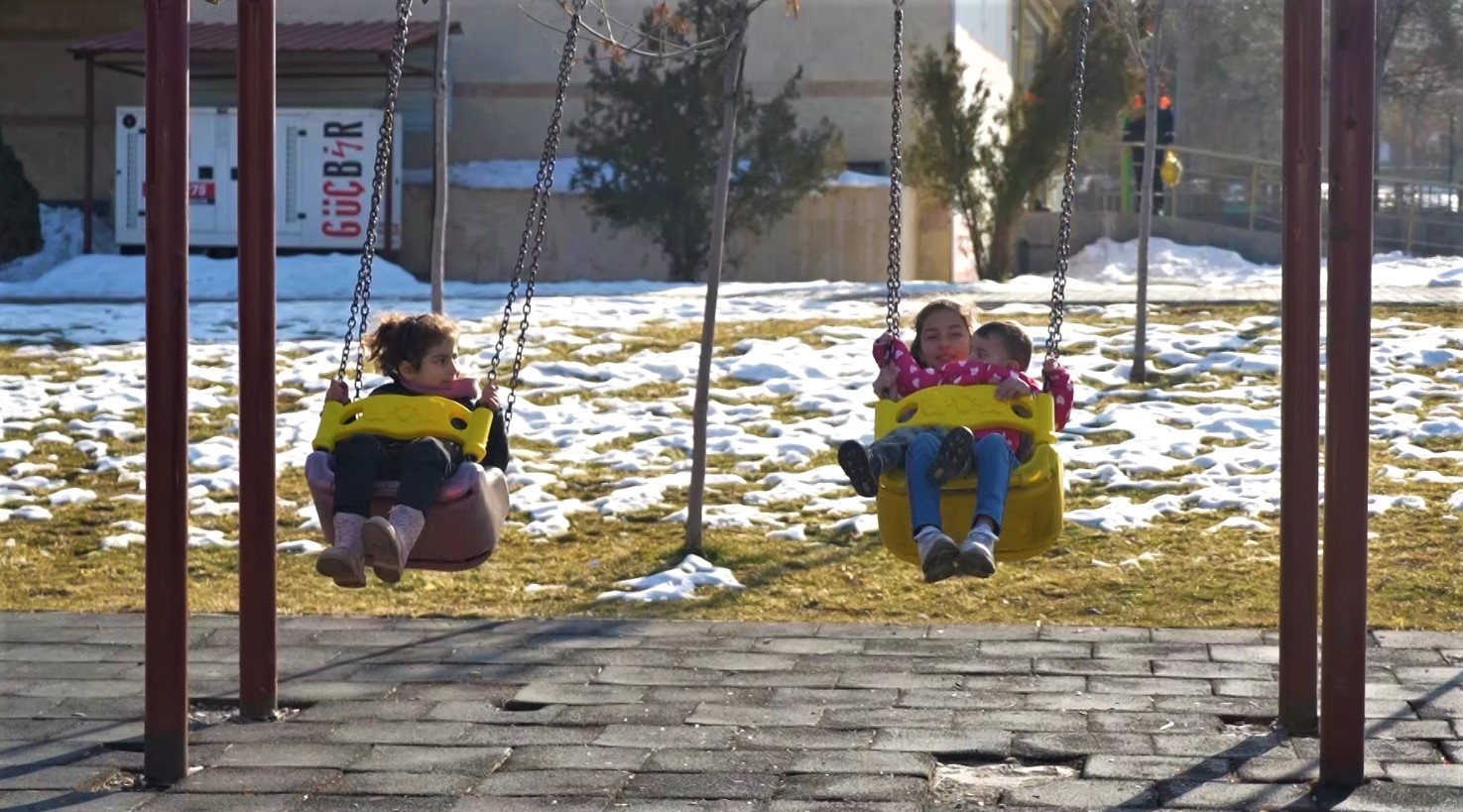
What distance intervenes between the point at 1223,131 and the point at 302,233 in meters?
24.8

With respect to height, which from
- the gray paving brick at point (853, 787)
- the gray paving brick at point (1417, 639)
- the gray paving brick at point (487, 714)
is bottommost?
the gray paving brick at point (487, 714)

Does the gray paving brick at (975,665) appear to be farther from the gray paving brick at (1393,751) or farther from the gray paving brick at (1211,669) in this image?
the gray paving brick at (1393,751)

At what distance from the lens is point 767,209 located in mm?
22547

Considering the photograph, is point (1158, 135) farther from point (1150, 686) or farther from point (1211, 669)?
point (1150, 686)

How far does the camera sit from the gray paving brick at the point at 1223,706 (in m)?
6.58

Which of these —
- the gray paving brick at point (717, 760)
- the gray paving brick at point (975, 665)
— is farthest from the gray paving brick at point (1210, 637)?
the gray paving brick at point (717, 760)

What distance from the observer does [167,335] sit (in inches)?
245

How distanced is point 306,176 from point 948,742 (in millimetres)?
19313

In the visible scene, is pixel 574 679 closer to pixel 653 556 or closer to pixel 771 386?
pixel 653 556

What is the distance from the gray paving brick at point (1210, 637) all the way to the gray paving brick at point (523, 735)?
275cm

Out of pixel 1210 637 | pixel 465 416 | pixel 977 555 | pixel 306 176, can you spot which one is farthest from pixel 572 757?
pixel 306 176

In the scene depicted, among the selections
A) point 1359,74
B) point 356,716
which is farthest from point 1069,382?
point 356,716

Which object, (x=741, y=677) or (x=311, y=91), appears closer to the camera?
(x=741, y=677)

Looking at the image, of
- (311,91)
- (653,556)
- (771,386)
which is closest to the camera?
(653,556)
